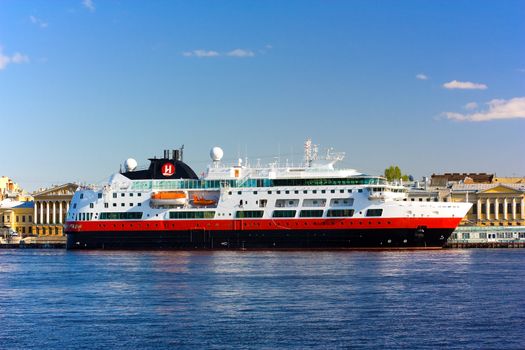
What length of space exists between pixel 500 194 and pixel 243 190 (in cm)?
4942

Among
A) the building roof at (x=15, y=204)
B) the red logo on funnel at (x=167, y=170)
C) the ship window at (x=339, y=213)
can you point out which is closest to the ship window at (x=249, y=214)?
the ship window at (x=339, y=213)

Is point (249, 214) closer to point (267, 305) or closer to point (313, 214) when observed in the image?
point (313, 214)

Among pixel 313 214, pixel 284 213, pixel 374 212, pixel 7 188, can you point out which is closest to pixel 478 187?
pixel 374 212

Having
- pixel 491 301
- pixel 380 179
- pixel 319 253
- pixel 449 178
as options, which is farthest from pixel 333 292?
pixel 449 178

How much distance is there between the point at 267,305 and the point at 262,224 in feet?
144

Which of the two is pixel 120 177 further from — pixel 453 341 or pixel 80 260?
pixel 453 341

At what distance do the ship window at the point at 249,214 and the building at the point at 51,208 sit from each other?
205 ft

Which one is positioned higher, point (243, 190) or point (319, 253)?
point (243, 190)

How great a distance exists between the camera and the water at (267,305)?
111 ft

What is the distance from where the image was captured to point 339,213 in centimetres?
8350

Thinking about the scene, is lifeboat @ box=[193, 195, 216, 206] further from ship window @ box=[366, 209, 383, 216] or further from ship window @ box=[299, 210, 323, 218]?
ship window @ box=[366, 209, 383, 216]

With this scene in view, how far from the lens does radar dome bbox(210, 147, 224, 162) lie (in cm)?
9097

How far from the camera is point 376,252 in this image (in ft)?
258

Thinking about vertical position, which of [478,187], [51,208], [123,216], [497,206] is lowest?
[123,216]
